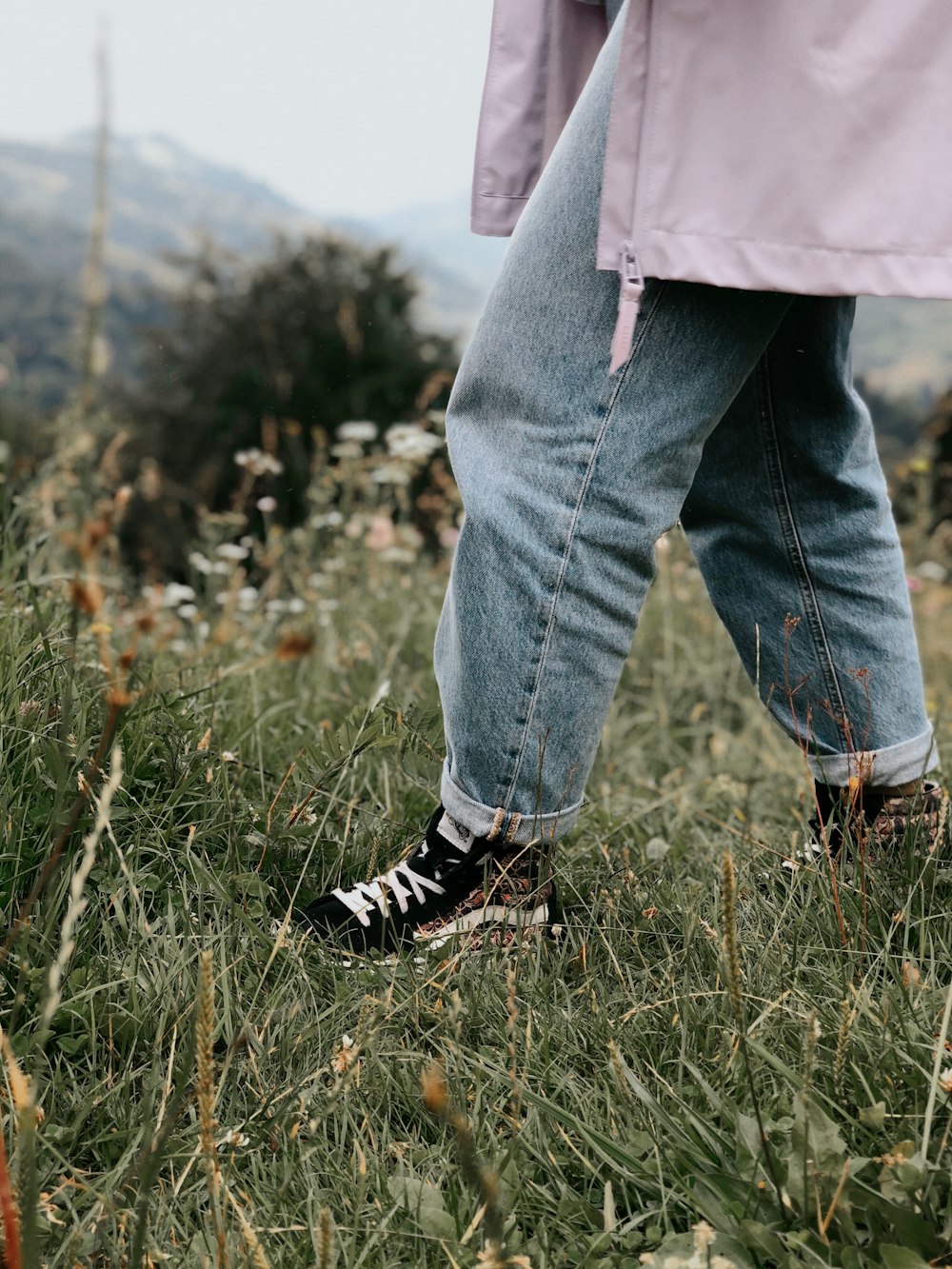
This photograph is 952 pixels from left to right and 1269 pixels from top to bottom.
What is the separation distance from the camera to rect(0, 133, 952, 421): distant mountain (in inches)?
543

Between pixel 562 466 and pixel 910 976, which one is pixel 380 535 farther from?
pixel 910 976

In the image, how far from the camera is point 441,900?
1.39 m

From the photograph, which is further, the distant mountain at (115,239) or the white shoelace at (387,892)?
the distant mountain at (115,239)

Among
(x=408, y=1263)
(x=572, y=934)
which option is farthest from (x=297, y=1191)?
(x=572, y=934)

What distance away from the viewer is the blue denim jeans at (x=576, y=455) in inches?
48.4

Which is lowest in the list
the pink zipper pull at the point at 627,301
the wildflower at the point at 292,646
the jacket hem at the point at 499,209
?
the wildflower at the point at 292,646

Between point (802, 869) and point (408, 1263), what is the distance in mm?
691

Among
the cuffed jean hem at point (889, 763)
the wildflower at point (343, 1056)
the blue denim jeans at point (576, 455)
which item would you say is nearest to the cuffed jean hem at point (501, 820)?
the blue denim jeans at point (576, 455)

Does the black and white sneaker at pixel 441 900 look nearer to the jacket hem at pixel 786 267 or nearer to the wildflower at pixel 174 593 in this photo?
the jacket hem at pixel 786 267

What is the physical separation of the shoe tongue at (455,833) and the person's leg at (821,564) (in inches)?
18.4

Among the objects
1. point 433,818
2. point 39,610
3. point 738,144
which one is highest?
point 738,144

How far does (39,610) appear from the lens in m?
1.77

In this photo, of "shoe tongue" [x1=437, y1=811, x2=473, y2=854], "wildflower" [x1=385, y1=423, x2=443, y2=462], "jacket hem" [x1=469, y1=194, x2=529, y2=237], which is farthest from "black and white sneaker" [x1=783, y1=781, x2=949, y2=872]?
"wildflower" [x1=385, y1=423, x2=443, y2=462]

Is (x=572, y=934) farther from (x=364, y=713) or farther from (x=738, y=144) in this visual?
(x=738, y=144)
